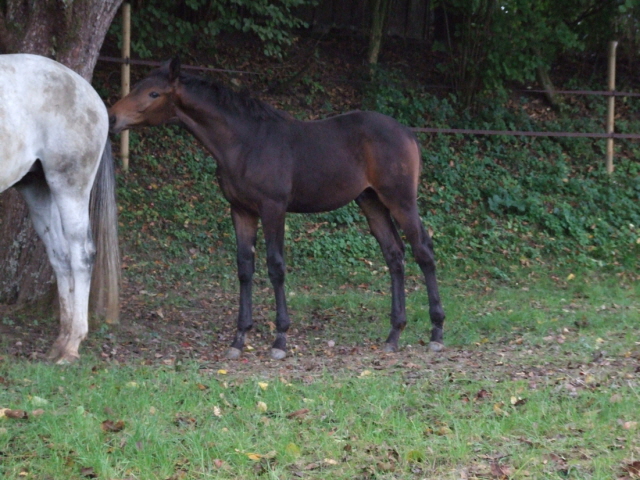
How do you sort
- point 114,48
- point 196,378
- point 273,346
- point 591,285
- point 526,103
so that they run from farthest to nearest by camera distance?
1. point 526,103
2. point 114,48
3. point 591,285
4. point 273,346
5. point 196,378

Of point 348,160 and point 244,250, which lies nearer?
point 244,250

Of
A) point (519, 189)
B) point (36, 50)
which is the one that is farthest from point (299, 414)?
point (519, 189)

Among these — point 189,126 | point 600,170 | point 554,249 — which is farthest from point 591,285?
point 189,126

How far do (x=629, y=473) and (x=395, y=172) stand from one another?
3.78 meters

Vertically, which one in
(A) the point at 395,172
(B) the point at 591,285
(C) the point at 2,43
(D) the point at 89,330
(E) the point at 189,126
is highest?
(C) the point at 2,43

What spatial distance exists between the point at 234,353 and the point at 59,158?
6.97 feet

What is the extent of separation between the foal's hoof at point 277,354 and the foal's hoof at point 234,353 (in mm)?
287

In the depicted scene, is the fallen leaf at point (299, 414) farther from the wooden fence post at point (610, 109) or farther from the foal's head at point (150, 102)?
the wooden fence post at point (610, 109)

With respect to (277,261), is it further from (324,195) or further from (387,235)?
(387,235)

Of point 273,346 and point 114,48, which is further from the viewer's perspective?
point 114,48

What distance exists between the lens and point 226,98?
6.68 metres

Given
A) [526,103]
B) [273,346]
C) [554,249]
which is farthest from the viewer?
[526,103]

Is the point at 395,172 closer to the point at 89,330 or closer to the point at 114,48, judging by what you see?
the point at 89,330

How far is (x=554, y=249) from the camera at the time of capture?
36.5ft
